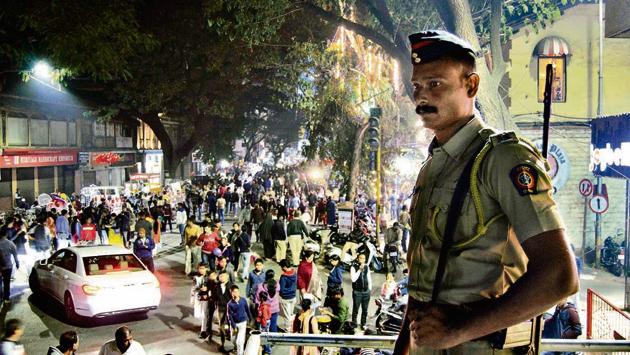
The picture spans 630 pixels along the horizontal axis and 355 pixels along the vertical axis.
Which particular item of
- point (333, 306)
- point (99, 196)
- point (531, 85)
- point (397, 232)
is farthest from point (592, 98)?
point (99, 196)

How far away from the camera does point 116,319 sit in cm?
1197

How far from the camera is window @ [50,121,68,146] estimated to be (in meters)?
30.6

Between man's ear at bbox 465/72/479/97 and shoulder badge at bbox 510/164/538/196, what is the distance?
1.36 ft

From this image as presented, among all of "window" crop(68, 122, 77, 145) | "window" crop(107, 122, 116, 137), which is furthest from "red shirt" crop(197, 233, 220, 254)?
"window" crop(107, 122, 116, 137)

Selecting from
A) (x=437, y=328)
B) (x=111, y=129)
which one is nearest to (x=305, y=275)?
(x=437, y=328)

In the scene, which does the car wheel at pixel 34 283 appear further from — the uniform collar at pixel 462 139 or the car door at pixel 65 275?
the uniform collar at pixel 462 139

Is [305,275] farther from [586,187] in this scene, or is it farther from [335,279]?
[586,187]

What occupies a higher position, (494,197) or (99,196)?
(494,197)

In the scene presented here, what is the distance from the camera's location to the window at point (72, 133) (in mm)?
32594

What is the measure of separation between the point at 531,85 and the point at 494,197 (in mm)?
19589

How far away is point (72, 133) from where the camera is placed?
33031 mm

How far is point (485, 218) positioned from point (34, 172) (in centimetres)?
3071

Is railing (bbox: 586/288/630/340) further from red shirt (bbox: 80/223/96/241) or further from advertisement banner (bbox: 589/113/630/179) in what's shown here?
red shirt (bbox: 80/223/96/241)

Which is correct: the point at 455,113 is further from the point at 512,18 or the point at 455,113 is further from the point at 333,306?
the point at 512,18
